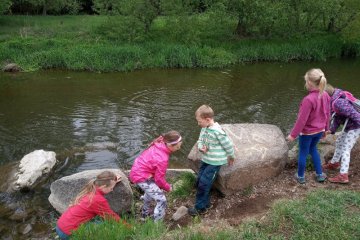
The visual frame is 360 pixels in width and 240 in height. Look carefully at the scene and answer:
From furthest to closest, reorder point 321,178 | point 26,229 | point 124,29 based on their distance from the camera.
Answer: point 124,29 → point 26,229 → point 321,178

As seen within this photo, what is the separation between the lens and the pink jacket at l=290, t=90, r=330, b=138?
21.4 feet

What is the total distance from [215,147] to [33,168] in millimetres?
4393

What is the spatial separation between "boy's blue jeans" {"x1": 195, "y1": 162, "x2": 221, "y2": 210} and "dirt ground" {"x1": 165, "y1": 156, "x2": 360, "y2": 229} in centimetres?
18

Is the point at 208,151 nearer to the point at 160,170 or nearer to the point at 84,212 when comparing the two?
the point at 160,170

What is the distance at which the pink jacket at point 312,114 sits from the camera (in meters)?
6.52

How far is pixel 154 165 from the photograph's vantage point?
634 cm

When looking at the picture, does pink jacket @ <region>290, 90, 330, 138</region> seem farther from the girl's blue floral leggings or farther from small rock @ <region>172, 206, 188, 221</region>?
the girl's blue floral leggings

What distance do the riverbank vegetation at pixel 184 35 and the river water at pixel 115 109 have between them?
3.63 feet

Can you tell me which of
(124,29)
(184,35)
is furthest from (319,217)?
(124,29)

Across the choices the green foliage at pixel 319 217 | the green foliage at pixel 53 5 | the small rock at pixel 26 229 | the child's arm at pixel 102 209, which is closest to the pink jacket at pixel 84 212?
the child's arm at pixel 102 209

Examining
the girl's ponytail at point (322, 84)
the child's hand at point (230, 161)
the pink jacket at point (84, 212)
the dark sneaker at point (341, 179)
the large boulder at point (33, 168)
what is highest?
the girl's ponytail at point (322, 84)

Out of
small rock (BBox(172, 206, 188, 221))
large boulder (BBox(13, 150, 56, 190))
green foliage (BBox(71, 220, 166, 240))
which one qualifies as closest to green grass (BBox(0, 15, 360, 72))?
large boulder (BBox(13, 150, 56, 190))

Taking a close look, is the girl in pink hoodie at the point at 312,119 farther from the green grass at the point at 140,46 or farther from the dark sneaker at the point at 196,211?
the green grass at the point at 140,46

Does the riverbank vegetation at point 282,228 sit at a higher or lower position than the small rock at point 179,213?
higher
